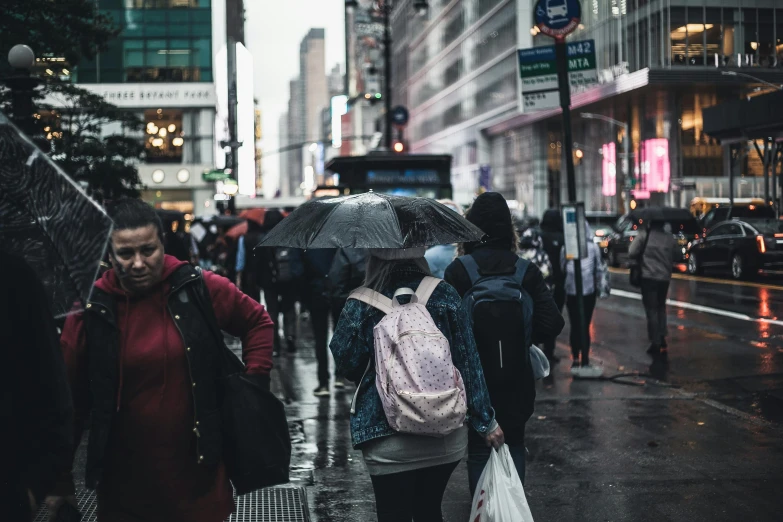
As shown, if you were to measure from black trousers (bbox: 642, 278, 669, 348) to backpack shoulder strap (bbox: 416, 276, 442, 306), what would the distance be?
9.88m

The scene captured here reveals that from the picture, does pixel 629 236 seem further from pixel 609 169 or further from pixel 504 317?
pixel 609 169

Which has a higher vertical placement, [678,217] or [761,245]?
[678,217]

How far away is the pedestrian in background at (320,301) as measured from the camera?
36.0ft

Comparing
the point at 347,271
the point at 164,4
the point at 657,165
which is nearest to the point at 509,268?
the point at 347,271

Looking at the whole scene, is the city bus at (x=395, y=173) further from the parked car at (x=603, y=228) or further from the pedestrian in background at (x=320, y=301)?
the parked car at (x=603, y=228)

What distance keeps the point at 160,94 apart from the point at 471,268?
59813 millimetres

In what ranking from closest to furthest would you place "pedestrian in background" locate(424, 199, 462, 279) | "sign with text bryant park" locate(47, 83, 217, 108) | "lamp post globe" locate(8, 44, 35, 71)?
1. "pedestrian in background" locate(424, 199, 462, 279)
2. "lamp post globe" locate(8, 44, 35, 71)
3. "sign with text bryant park" locate(47, 83, 217, 108)

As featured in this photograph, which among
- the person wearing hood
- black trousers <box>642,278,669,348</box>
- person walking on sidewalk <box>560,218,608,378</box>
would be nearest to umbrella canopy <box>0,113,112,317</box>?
the person wearing hood

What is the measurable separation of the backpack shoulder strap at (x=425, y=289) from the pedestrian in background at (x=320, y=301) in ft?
20.5

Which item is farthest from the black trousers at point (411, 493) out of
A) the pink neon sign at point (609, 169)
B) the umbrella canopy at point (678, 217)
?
the pink neon sign at point (609, 169)

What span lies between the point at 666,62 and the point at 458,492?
56.8 m

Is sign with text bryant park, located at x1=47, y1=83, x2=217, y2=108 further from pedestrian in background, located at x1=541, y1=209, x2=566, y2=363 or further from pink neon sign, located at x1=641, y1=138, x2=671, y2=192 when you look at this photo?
pedestrian in background, located at x1=541, y1=209, x2=566, y2=363

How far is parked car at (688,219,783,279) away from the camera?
27.3 meters

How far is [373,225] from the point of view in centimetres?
473
